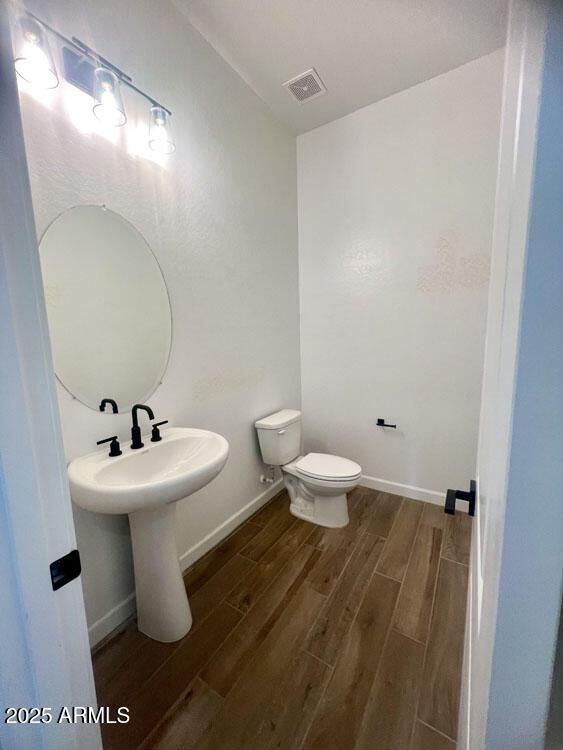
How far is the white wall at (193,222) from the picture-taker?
111 centimetres

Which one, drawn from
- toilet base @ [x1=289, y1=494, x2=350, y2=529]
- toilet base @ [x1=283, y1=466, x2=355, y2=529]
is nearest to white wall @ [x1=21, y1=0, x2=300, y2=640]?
toilet base @ [x1=283, y1=466, x2=355, y2=529]

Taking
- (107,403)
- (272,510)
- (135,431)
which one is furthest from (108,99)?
(272,510)

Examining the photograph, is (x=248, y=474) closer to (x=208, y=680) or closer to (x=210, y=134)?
(x=208, y=680)

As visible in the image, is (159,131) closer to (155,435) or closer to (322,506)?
(155,435)

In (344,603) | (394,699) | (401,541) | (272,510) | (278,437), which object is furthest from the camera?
(272,510)

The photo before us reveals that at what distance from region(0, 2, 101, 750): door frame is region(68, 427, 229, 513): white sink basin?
463 millimetres

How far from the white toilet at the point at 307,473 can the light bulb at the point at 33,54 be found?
5.99 ft

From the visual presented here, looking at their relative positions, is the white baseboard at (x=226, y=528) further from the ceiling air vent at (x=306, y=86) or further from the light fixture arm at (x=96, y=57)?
the ceiling air vent at (x=306, y=86)

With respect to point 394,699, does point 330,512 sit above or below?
above

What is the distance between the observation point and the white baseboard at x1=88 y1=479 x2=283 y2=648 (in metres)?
1.25

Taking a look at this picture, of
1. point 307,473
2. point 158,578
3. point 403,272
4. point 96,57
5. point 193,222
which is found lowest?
point 158,578

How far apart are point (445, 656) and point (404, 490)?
1140mm

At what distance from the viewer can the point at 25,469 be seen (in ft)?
1.47

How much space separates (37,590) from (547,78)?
2.88ft
